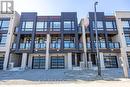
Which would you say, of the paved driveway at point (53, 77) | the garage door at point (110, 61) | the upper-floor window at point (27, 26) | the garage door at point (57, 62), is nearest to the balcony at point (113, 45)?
the garage door at point (110, 61)

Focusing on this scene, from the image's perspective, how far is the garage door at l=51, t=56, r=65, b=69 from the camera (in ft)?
80.9

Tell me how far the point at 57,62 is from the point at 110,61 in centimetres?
890

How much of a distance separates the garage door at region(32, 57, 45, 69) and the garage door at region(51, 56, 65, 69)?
1686mm

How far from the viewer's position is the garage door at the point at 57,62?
80.9 feet

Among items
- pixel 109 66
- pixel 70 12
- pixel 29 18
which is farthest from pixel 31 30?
pixel 109 66

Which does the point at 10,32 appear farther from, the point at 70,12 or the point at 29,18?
the point at 70,12

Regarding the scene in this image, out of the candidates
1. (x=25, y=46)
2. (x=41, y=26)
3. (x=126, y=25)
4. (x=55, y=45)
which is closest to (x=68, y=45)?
(x=55, y=45)

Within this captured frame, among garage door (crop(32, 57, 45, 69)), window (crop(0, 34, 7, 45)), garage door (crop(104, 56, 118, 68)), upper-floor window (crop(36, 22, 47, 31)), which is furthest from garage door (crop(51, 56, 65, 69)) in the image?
window (crop(0, 34, 7, 45))

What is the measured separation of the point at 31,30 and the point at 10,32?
3337 mm

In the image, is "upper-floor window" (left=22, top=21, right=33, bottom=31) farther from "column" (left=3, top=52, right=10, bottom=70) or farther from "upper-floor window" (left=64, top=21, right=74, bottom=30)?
"upper-floor window" (left=64, top=21, right=74, bottom=30)

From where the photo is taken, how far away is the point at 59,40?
2622 cm

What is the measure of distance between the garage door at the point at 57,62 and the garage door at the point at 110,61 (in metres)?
7.25

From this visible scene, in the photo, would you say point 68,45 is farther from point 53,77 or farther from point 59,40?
point 53,77

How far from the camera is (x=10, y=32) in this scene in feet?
79.1
